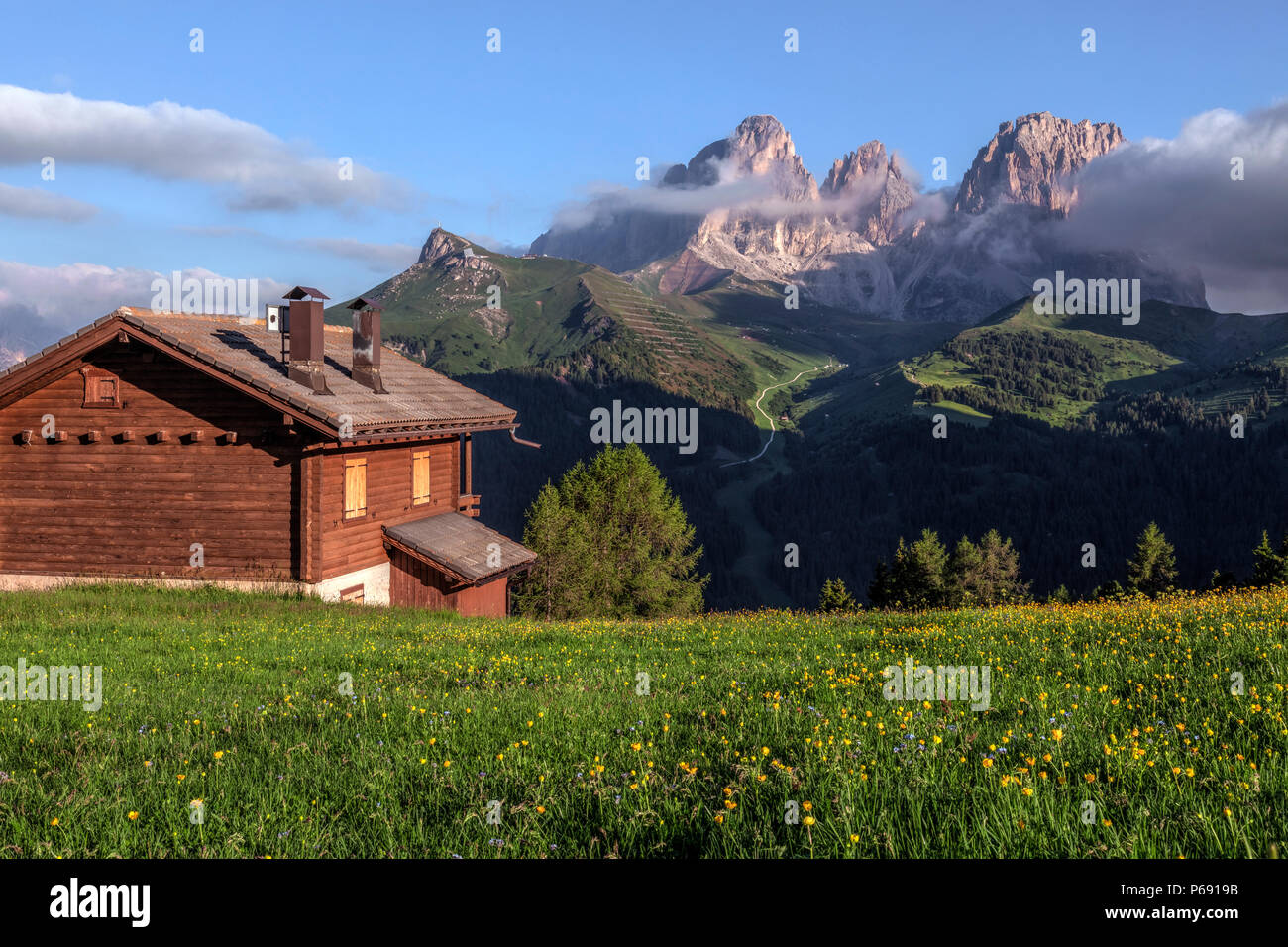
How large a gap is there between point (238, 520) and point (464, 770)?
20.5 meters

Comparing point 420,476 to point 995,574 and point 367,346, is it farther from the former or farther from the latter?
point 995,574

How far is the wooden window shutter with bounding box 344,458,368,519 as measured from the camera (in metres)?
24.8

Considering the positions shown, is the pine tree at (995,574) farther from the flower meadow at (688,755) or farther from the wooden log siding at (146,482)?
the flower meadow at (688,755)

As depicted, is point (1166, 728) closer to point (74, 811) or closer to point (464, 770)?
point (464, 770)

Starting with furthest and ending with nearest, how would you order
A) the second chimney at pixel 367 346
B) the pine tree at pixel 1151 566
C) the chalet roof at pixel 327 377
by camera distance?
the pine tree at pixel 1151 566, the second chimney at pixel 367 346, the chalet roof at pixel 327 377

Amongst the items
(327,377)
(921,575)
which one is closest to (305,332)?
(327,377)

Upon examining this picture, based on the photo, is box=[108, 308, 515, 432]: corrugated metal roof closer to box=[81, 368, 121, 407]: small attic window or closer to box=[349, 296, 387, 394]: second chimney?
box=[349, 296, 387, 394]: second chimney

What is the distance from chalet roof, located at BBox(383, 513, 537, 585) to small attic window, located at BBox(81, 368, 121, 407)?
8.68 metres

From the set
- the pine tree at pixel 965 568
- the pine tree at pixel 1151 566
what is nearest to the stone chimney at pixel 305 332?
the pine tree at pixel 965 568

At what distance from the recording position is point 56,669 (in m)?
11.6

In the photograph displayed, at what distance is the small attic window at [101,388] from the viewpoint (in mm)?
24031

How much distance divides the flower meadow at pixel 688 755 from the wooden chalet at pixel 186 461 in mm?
11631
